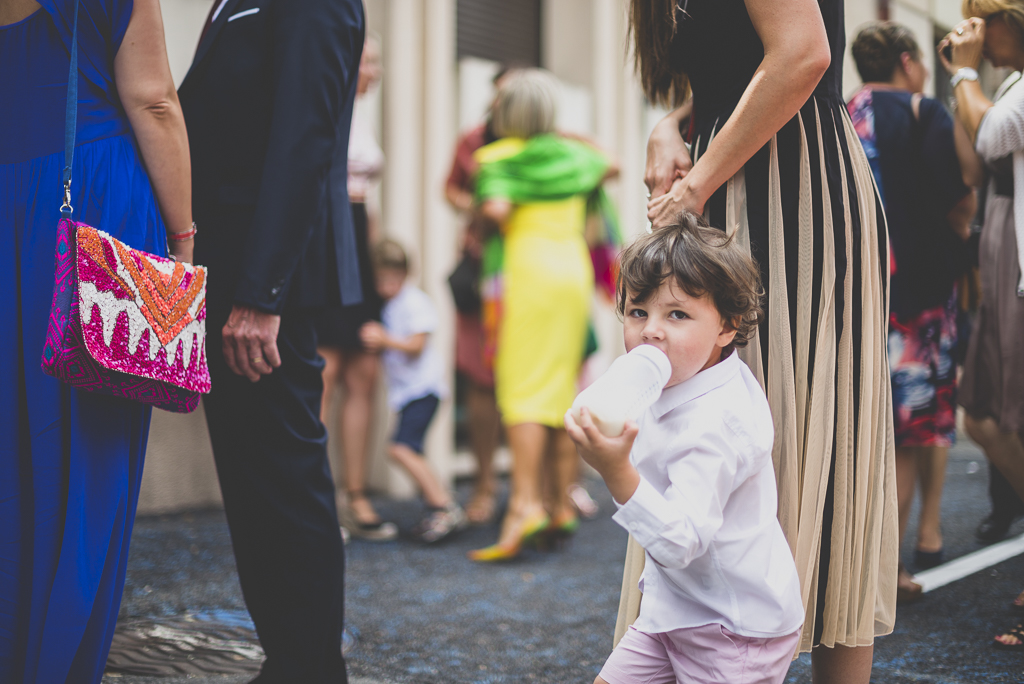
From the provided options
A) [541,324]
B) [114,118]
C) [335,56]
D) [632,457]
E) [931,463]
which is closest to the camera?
[632,457]

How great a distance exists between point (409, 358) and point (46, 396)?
3130mm

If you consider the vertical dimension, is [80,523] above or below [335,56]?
below

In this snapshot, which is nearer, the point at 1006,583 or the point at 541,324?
the point at 1006,583

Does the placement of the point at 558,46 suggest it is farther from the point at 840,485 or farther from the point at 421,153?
the point at 840,485

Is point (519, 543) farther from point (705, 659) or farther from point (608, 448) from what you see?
point (608, 448)

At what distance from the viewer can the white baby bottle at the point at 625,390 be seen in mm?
1339

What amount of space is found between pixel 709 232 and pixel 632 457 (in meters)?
0.42

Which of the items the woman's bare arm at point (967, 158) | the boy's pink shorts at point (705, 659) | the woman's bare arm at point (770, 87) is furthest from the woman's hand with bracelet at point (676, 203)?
the woman's bare arm at point (967, 158)

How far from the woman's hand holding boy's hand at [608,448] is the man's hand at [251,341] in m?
0.94

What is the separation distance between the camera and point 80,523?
1733mm

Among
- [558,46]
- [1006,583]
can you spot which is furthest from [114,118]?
[558,46]

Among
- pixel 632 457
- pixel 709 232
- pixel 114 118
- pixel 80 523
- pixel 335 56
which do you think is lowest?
pixel 80 523

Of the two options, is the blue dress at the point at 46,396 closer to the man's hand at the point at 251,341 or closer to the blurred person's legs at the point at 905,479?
the man's hand at the point at 251,341

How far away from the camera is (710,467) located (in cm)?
148
